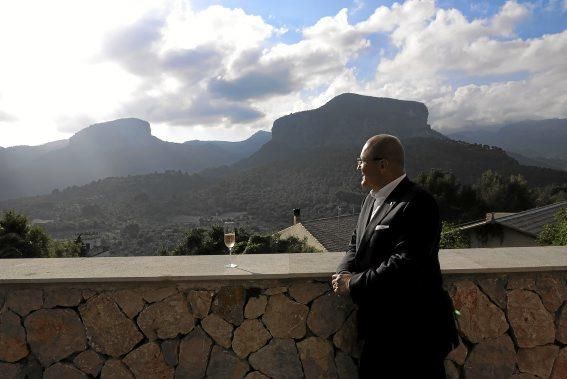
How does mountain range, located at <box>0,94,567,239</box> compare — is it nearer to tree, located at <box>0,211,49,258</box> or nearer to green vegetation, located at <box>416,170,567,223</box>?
green vegetation, located at <box>416,170,567,223</box>

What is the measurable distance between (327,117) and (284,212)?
45504mm

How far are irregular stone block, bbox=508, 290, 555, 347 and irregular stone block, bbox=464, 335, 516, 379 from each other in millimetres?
84

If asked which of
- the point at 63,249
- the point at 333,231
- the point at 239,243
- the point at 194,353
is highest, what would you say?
the point at 194,353

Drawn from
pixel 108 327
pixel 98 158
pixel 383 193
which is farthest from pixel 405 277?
pixel 98 158

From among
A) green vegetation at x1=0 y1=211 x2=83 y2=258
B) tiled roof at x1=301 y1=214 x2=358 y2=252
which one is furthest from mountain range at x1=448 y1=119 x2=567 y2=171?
green vegetation at x1=0 y1=211 x2=83 y2=258

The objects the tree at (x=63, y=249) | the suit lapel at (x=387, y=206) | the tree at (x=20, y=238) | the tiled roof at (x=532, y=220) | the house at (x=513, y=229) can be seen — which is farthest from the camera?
the tree at (x=63, y=249)

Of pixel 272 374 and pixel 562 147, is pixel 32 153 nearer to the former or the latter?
pixel 272 374

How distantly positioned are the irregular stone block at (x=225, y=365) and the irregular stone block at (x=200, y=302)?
0.68 ft

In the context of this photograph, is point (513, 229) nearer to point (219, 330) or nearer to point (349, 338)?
point (349, 338)

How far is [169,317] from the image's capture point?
94.8 inches

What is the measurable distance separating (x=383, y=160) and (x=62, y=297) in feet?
6.17

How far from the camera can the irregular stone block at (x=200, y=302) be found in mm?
2396

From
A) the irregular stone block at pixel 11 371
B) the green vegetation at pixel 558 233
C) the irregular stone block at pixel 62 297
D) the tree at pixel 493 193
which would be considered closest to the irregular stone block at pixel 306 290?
the irregular stone block at pixel 62 297

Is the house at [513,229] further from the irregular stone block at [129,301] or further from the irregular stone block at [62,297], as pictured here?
the irregular stone block at [62,297]
